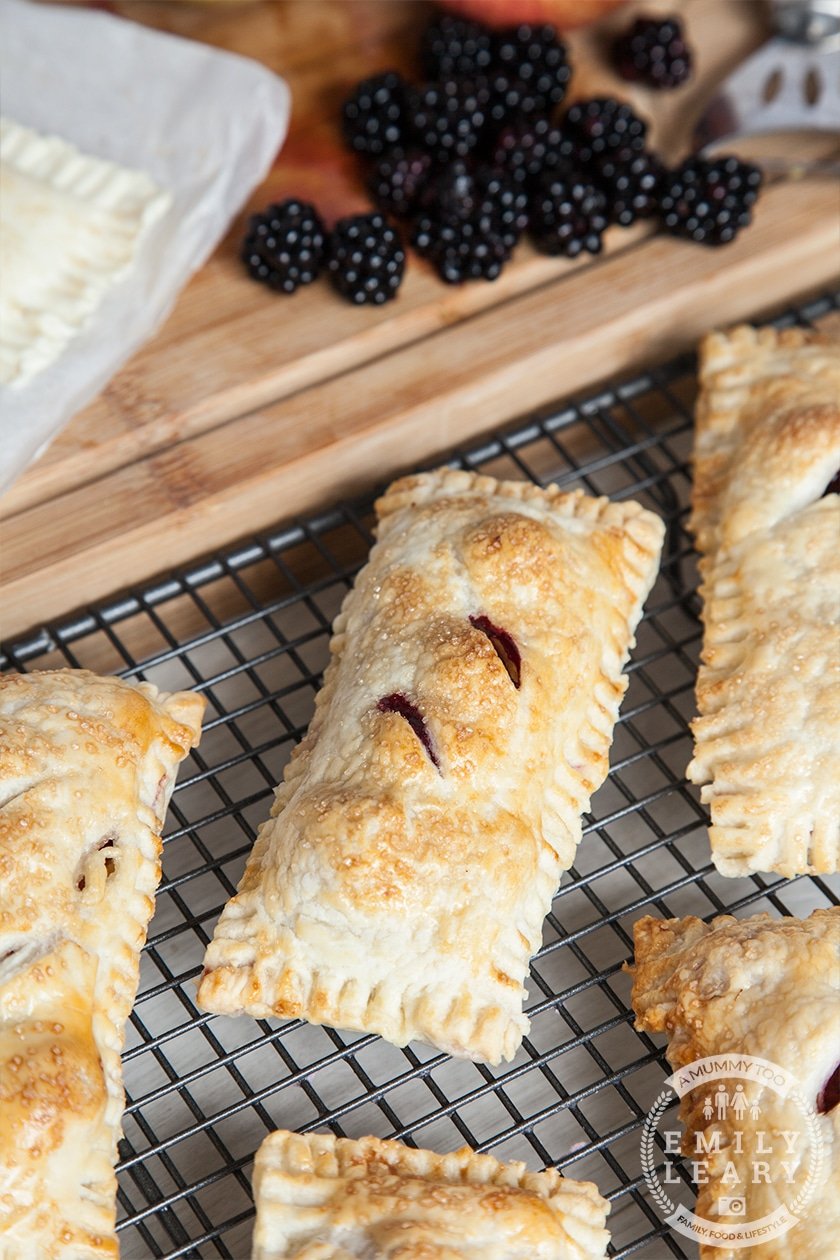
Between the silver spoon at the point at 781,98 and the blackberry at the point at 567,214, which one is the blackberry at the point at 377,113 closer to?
the blackberry at the point at 567,214

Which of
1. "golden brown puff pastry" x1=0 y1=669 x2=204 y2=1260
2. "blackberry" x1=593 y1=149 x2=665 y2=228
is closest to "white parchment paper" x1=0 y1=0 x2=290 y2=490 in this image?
"blackberry" x1=593 y1=149 x2=665 y2=228

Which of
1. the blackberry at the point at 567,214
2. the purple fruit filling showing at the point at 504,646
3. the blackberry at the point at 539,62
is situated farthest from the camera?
the blackberry at the point at 539,62

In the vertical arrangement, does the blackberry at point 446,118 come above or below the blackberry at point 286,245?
above

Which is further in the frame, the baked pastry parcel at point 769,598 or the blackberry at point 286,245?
the blackberry at point 286,245

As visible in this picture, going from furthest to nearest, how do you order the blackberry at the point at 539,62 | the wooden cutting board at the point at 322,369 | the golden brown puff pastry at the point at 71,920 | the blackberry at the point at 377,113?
the blackberry at the point at 539,62
the blackberry at the point at 377,113
the wooden cutting board at the point at 322,369
the golden brown puff pastry at the point at 71,920

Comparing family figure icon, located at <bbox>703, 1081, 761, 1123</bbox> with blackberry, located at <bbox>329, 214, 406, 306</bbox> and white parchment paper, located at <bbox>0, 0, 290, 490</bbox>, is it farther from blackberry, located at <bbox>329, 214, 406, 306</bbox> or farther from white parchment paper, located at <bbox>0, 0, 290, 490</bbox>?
white parchment paper, located at <bbox>0, 0, 290, 490</bbox>

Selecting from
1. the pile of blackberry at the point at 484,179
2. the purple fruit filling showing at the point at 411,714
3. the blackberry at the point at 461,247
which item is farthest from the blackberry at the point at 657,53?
the purple fruit filling showing at the point at 411,714

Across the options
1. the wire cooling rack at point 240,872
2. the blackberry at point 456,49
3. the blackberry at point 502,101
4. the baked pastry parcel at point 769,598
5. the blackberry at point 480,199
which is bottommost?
the wire cooling rack at point 240,872
